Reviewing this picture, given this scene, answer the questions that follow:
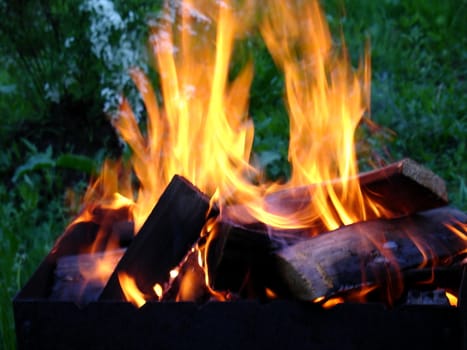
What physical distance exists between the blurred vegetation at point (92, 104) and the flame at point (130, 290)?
1398 mm

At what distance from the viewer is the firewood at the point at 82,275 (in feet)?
7.60

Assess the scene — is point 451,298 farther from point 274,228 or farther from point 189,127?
point 189,127

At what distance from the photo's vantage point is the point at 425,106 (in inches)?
182

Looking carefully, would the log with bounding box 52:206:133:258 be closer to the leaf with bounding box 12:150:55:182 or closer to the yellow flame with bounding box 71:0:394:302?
the yellow flame with bounding box 71:0:394:302

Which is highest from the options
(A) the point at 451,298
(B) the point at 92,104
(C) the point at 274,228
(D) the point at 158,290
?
(B) the point at 92,104

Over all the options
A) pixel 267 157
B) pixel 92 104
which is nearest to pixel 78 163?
pixel 92 104

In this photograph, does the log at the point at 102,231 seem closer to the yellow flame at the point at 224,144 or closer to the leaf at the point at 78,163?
the yellow flame at the point at 224,144

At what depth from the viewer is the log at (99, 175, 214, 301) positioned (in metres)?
2.16

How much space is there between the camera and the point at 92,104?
455cm

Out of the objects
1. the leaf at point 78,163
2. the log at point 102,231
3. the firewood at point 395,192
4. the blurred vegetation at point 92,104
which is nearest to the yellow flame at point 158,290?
the firewood at point 395,192

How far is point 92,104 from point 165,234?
2.54 metres

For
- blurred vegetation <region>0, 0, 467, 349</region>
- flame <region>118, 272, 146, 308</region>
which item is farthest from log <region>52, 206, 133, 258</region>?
blurred vegetation <region>0, 0, 467, 349</region>

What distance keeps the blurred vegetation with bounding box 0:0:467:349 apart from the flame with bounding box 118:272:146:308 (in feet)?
4.59

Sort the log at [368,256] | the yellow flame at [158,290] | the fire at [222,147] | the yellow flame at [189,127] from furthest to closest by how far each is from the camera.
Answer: the yellow flame at [189,127], the fire at [222,147], the yellow flame at [158,290], the log at [368,256]
